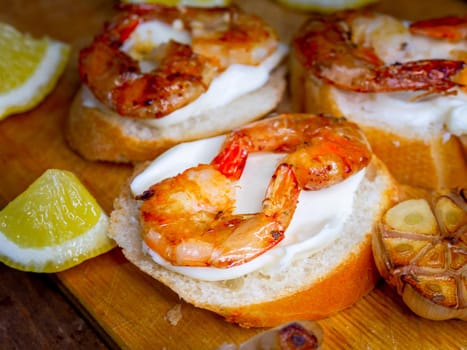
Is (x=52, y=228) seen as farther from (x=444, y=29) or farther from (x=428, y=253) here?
(x=444, y=29)

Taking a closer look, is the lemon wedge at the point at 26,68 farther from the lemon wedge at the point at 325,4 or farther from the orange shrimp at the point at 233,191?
the lemon wedge at the point at 325,4

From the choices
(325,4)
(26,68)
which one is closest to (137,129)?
(26,68)

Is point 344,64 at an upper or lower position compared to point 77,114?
upper

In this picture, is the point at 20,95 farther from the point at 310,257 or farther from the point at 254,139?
the point at 310,257

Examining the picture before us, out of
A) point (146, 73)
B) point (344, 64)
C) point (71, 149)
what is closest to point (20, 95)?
point (71, 149)

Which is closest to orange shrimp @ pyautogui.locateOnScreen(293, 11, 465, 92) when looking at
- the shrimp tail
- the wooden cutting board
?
the shrimp tail

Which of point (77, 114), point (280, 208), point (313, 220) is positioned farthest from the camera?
point (77, 114)

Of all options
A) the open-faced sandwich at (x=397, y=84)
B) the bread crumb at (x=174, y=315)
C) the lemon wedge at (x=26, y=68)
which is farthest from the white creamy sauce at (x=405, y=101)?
the lemon wedge at (x=26, y=68)
